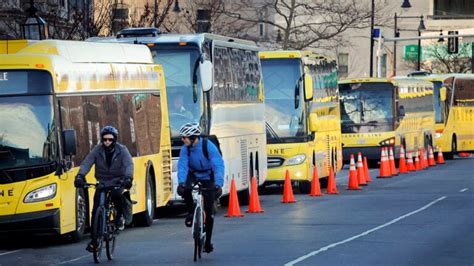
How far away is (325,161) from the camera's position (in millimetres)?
37219

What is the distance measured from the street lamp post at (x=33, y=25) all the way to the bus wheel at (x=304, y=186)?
23.0 feet

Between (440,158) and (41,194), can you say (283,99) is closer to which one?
(41,194)

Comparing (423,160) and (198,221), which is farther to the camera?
(423,160)

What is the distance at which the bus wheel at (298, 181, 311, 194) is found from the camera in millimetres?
35612

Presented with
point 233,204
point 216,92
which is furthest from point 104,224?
point 216,92

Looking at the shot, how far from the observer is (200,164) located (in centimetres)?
1830

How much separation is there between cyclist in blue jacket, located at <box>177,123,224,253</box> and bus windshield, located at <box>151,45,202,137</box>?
8.88 meters

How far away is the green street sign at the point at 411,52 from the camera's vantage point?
97.9m

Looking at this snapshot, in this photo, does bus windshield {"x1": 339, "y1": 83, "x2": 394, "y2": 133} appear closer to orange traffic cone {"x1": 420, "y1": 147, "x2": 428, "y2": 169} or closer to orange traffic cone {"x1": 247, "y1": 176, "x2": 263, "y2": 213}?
orange traffic cone {"x1": 420, "y1": 147, "x2": 428, "y2": 169}

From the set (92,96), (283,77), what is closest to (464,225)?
(92,96)

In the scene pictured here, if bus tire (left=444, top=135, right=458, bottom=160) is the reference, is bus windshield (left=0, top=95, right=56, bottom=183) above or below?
above

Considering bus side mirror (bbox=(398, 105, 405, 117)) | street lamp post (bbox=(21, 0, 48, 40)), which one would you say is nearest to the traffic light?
bus side mirror (bbox=(398, 105, 405, 117))

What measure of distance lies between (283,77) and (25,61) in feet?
49.2

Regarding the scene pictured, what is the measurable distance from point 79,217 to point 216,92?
739cm
